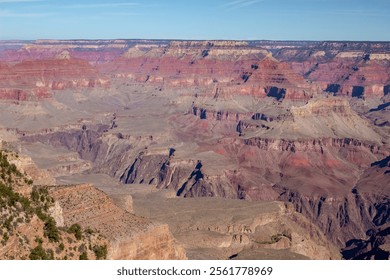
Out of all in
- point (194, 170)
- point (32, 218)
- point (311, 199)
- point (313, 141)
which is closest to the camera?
point (32, 218)

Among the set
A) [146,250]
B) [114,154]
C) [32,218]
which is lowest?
[114,154]

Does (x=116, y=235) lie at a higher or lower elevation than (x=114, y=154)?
higher

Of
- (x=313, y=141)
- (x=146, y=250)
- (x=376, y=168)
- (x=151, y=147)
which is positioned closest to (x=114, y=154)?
(x=151, y=147)

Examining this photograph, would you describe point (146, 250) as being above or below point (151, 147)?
above

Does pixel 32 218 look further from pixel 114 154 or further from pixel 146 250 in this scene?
pixel 114 154

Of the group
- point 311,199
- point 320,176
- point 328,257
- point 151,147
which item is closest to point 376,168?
point 320,176

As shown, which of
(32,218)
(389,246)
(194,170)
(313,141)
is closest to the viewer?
(32,218)
